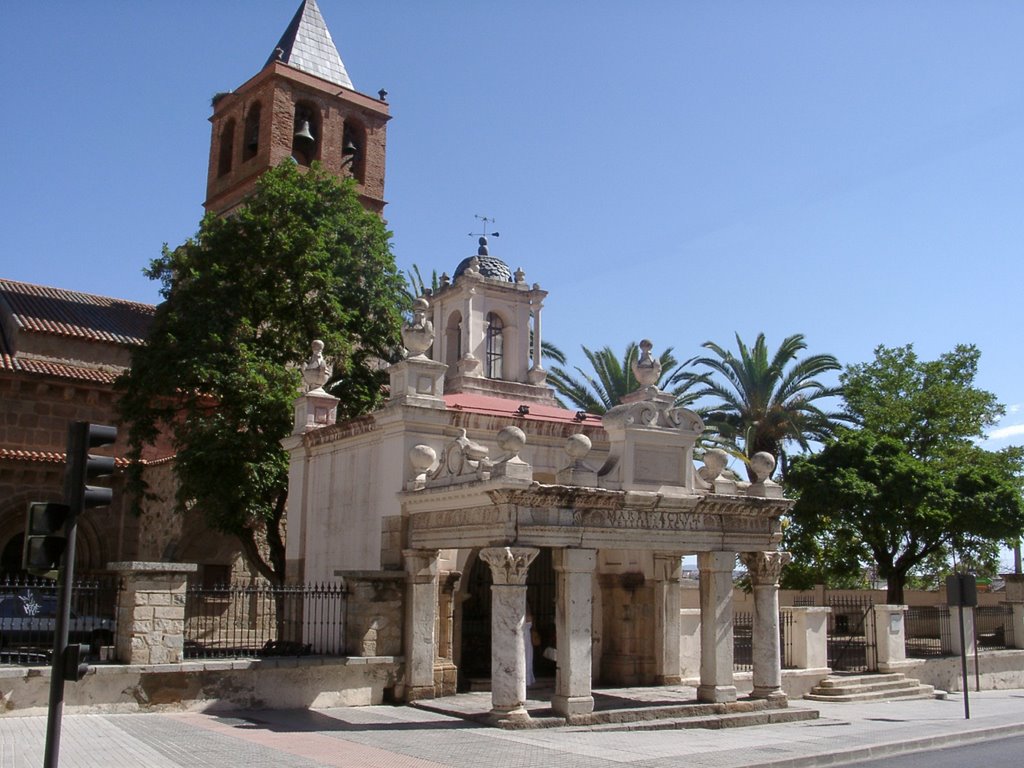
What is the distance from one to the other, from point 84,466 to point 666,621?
1237cm

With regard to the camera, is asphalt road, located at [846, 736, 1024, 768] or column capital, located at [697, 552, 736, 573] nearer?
asphalt road, located at [846, 736, 1024, 768]

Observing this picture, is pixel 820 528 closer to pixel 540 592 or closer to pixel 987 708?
pixel 987 708

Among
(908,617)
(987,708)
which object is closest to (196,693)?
(987,708)

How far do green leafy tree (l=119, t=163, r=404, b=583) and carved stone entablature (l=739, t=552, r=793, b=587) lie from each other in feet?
31.8

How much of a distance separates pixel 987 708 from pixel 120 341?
1063 inches

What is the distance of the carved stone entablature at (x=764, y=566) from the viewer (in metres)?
15.8

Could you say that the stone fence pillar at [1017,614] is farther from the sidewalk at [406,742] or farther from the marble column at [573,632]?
the marble column at [573,632]

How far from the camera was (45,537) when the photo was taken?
7.42m

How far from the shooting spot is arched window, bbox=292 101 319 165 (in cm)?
4097

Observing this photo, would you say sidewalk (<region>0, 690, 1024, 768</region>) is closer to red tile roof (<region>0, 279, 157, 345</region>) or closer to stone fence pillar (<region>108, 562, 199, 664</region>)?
stone fence pillar (<region>108, 562, 199, 664</region>)

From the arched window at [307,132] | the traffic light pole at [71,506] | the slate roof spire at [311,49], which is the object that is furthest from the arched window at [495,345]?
the slate roof spire at [311,49]

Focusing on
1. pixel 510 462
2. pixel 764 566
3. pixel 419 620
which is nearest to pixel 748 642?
pixel 764 566

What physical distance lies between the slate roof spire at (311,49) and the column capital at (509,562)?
108ft

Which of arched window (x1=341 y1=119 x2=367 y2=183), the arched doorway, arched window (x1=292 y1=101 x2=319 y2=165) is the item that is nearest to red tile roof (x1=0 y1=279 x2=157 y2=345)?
arched window (x1=292 y1=101 x2=319 y2=165)
